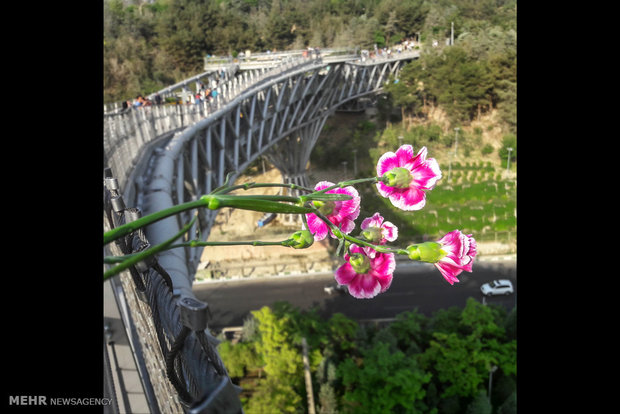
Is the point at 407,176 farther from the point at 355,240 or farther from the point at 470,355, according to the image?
the point at 470,355

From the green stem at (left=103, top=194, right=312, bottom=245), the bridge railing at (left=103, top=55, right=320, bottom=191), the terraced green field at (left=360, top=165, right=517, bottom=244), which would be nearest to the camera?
the green stem at (left=103, top=194, right=312, bottom=245)

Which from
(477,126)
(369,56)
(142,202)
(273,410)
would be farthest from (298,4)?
(142,202)

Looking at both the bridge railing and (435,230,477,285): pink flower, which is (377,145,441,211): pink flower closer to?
(435,230,477,285): pink flower

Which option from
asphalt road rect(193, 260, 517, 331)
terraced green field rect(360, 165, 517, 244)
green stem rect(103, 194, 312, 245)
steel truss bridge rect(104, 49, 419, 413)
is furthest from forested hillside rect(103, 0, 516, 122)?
green stem rect(103, 194, 312, 245)

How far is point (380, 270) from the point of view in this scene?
0.52 m

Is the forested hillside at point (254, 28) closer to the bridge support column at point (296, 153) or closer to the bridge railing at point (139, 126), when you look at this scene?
the bridge support column at point (296, 153)

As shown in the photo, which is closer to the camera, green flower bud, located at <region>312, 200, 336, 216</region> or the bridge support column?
green flower bud, located at <region>312, 200, 336, 216</region>

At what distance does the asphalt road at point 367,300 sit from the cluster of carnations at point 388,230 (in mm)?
7046

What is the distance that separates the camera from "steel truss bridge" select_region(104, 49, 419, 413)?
492mm

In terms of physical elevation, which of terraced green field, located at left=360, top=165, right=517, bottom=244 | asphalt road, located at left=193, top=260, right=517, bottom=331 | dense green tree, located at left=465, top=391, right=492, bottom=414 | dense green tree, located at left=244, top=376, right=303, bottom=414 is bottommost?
dense green tree, located at left=465, top=391, right=492, bottom=414

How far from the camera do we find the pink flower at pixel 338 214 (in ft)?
1.69
